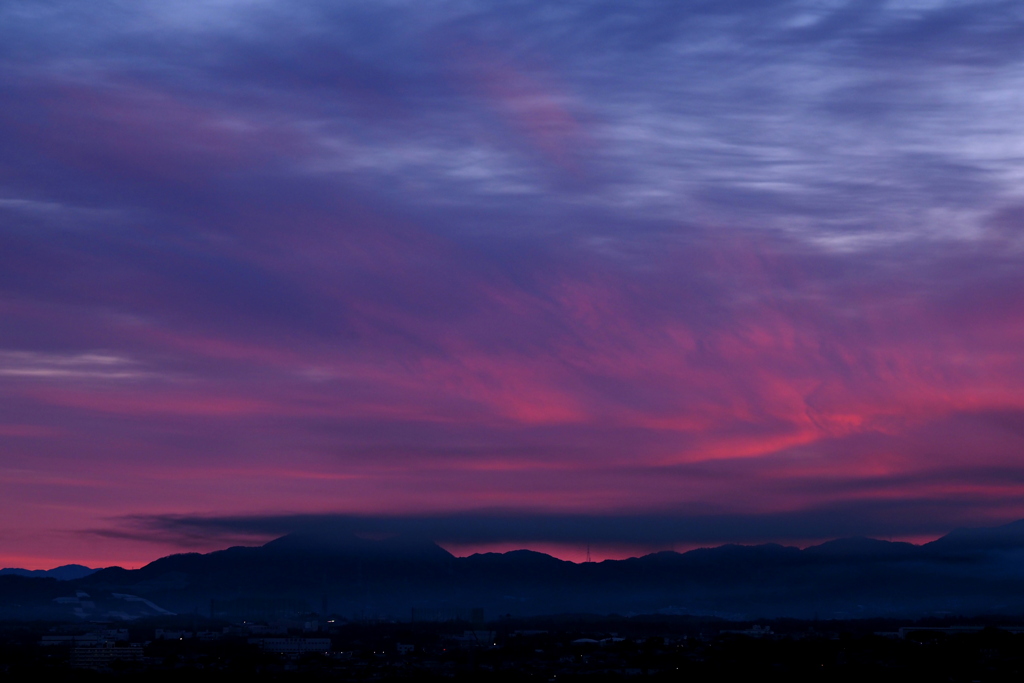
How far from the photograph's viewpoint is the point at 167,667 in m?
164

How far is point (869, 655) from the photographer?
162 m

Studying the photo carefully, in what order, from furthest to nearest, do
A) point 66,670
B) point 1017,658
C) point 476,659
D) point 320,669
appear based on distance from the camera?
point 476,659 → point 320,669 → point 66,670 → point 1017,658

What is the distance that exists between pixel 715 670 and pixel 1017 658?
34683 mm

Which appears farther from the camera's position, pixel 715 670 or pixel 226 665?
pixel 226 665

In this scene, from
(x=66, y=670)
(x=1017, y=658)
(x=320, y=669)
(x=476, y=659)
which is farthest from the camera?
(x=476, y=659)

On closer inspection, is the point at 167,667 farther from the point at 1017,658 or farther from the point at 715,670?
the point at 1017,658

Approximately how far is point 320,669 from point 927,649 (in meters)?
79.5

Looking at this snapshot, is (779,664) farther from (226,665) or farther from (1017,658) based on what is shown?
(226,665)

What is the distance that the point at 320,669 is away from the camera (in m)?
169

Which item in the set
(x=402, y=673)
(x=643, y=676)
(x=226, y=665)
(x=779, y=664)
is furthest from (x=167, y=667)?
(x=779, y=664)

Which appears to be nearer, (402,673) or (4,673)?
(4,673)

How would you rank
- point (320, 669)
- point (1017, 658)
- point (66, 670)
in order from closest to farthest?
point (1017, 658)
point (66, 670)
point (320, 669)

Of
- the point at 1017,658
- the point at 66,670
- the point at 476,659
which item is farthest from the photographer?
the point at 476,659

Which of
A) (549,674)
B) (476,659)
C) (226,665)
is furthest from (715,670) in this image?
(226,665)
